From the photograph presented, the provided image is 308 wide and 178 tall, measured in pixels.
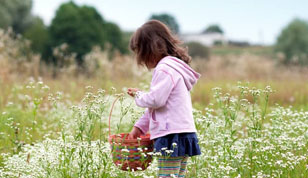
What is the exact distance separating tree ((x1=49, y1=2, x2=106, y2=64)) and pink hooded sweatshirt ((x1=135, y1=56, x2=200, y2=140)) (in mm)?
18264

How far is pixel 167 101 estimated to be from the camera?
3.28 metres

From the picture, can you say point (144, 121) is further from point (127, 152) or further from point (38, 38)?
point (38, 38)

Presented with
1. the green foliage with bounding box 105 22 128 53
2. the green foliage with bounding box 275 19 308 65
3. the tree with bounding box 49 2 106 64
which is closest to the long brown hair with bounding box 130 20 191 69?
the tree with bounding box 49 2 106 64

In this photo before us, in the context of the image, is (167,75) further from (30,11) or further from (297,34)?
(30,11)

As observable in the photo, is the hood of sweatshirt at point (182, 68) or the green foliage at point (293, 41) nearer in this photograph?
the hood of sweatshirt at point (182, 68)

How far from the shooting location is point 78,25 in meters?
21.6

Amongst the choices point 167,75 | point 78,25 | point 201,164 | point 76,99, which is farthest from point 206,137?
point 78,25

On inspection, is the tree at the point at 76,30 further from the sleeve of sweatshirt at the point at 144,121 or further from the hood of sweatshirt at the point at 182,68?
the hood of sweatshirt at the point at 182,68

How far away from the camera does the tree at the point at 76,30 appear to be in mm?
21375

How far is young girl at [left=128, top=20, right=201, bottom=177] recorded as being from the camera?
3.22 m

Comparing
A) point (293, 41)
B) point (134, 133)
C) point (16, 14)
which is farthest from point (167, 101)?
point (16, 14)

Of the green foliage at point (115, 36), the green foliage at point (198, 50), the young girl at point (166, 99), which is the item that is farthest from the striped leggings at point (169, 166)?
the green foliage at point (198, 50)

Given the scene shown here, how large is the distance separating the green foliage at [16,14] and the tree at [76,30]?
29.1 ft

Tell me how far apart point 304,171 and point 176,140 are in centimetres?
132
